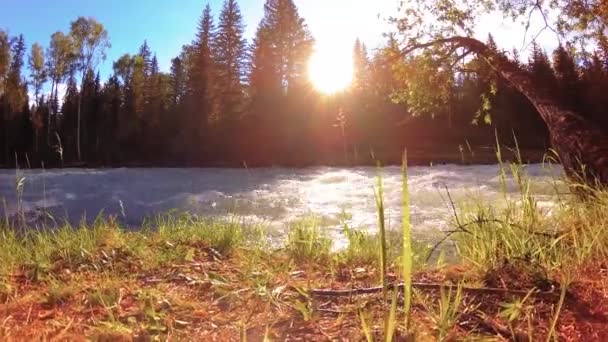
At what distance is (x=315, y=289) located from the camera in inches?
83.4

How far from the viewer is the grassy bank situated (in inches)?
Answer: 64.0

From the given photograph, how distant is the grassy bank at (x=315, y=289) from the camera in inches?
64.0

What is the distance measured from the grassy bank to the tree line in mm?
18253

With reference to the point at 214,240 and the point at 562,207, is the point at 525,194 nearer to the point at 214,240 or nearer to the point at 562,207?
the point at 562,207

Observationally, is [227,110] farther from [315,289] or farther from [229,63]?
[315,289]

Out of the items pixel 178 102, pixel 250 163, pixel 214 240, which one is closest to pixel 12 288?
pixel 214 240

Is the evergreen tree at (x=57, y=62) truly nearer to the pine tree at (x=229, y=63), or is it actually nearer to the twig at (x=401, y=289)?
the pine tree at (x=229, y=63)

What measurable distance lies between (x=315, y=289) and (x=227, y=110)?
103ft

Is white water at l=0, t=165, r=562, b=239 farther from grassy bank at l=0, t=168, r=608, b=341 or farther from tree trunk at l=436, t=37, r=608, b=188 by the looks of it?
grassy bank at l=0, t=168, r=608, b=341

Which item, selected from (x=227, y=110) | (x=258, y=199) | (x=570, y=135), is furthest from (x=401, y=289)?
(x=227, y=110)

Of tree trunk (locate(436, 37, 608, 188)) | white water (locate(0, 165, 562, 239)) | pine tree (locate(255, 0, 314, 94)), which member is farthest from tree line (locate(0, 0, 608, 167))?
tree trunk (locate(436, 37, 608, 188))

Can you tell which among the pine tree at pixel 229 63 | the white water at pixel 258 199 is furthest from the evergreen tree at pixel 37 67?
the white water at pixel 258 199

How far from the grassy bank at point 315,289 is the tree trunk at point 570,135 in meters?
0.93

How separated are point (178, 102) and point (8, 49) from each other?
15333mm
